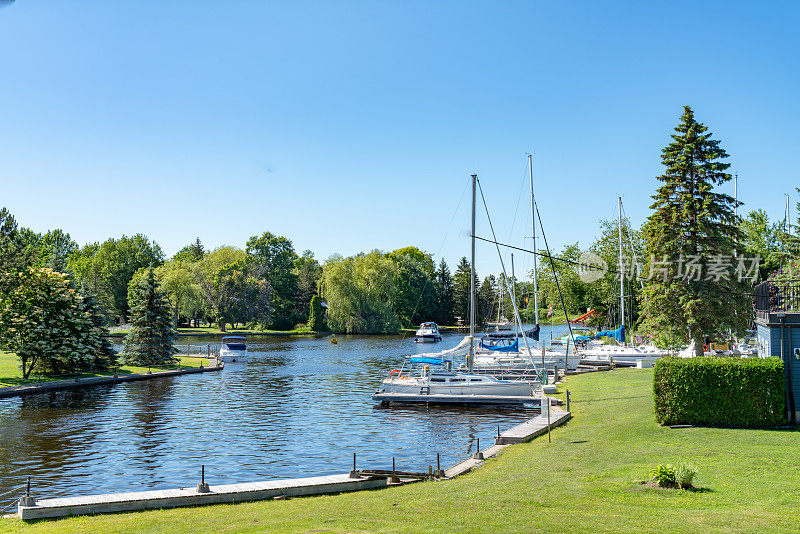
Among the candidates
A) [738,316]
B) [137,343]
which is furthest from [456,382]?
[137,343]

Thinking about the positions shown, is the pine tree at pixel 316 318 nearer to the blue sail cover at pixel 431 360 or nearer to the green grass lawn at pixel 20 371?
the green grass lawn at pixel 20 371

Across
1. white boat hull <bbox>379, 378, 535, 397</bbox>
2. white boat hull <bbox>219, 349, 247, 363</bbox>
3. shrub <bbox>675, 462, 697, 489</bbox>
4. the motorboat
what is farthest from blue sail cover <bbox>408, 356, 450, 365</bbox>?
shrub <bbox>675, 462, 697, 489</bbox>

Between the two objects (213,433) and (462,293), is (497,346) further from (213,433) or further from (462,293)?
(462,293)

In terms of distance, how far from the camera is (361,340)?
95750 mm

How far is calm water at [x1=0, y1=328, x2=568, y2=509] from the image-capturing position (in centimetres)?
2162

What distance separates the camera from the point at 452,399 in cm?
3566

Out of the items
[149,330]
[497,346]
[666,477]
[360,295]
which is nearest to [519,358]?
[497,346]

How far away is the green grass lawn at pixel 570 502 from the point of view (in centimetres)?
1161

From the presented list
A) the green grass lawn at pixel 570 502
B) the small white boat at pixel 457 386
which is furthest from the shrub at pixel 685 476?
the small white boat at pixel 457 386

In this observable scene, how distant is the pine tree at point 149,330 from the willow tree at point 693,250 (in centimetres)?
3885

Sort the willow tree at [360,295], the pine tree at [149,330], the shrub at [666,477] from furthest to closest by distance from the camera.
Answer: the willow tree at [360,295]
the pine tree at [149,330]
the shrub at [666,477]

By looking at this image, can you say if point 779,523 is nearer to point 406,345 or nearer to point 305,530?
point 305,530

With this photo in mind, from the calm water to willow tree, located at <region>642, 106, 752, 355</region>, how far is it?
11.7 metres

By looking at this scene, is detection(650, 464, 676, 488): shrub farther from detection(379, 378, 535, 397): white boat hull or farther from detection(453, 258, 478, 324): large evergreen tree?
detection(453, 258, 478, 324): large evergreen tree
